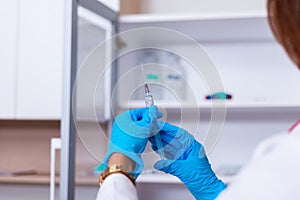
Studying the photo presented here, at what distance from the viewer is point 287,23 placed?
0.73 m

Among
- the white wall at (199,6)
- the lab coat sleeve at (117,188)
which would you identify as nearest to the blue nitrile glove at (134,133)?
the lab coat sleeve at (117,188)

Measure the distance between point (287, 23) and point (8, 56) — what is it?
1.61 meters

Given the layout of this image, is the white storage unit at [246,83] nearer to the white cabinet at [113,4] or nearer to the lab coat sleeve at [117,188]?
the white cabinet at [113,4]

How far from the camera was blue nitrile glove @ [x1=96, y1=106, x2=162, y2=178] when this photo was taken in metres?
1.21

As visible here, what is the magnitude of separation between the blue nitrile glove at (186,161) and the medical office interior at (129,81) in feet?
0.54

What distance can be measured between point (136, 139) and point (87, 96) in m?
0.48

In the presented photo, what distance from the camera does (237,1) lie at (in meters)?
2.33

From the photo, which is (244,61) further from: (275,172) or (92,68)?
(275,172)

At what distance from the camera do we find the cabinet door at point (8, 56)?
212 centimetres

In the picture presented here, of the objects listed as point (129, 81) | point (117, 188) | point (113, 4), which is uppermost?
point (113, 4)

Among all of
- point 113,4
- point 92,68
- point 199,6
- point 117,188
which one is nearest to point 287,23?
point 117,188

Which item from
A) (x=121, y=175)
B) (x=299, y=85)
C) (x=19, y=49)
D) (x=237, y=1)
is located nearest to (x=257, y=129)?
(x=299, y=85)

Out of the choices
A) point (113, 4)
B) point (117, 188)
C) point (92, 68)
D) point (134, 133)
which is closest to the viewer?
point (117, 188)

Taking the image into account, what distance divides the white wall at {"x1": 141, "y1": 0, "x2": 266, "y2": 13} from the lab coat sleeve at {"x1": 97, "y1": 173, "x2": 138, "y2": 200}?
1.44 metres
